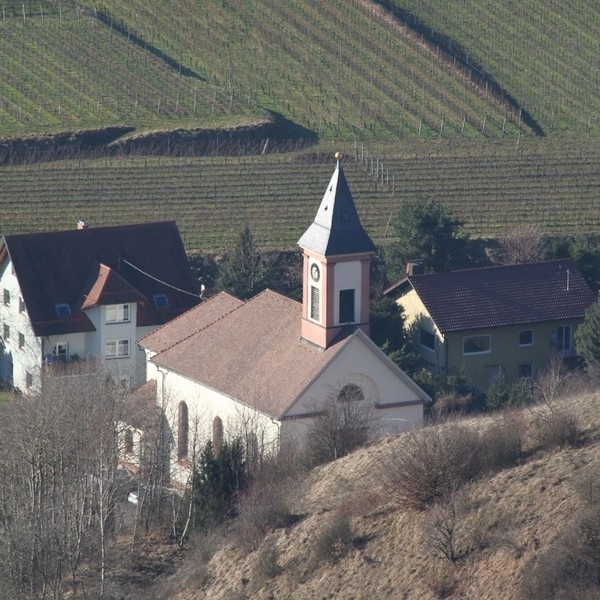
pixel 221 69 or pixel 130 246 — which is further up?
pixel 221 69

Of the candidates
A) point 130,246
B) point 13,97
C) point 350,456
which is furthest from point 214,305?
point 13,97

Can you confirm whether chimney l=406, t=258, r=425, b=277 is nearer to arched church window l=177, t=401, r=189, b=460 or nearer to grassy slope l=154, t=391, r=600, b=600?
arched church window l=177, t=401, r=189, b=460

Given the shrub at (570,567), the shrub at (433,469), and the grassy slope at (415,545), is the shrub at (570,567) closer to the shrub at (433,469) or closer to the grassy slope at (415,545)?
the grassy slope at (415,545)

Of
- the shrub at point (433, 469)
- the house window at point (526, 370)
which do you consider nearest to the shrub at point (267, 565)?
the shrub at point (433, 469)

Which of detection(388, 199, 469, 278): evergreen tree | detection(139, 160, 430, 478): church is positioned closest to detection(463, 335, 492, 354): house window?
detection(388, 199, 469, 278): evergreen tree

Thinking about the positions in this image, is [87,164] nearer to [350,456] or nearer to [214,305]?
[214,305]

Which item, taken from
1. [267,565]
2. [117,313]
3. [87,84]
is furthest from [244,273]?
[267,565]
